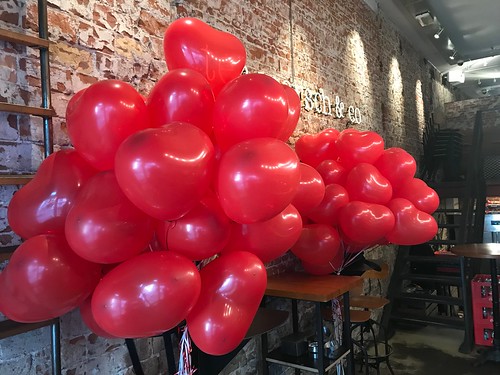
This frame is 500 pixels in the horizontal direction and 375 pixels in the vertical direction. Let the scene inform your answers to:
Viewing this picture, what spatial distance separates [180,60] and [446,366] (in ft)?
12.4

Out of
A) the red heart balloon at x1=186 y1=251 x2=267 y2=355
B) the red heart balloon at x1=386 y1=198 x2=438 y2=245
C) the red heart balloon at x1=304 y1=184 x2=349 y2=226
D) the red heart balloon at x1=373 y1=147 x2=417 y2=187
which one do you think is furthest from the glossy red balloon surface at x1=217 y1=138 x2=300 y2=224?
the red heart balloon at x1=373 y1=147 x2=417 y2=187

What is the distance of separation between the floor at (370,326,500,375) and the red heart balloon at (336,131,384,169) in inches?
85.9

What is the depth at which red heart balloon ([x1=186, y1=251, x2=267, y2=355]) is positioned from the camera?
1213 millimetres

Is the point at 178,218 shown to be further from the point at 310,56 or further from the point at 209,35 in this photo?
the point at 310,56

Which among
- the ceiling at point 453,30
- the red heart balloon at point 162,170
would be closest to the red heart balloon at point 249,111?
the red heart balloon at point 162,170

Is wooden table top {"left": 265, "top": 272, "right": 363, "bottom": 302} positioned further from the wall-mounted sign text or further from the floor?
the floor

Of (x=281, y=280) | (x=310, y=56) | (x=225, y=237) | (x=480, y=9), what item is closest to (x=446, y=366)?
(x=281, y=280)

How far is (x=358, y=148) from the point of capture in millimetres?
2631

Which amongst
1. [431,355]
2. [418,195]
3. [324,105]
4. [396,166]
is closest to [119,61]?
[396,166]

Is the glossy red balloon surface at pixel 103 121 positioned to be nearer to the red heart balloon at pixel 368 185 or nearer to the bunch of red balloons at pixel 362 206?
the bunch of red balloons at pixel 362 206

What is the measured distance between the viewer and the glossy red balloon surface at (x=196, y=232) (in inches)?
48.7

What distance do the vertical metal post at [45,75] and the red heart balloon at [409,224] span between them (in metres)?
1.90

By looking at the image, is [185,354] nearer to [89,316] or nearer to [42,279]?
[89,316]

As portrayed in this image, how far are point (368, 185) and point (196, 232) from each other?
1517 mm
